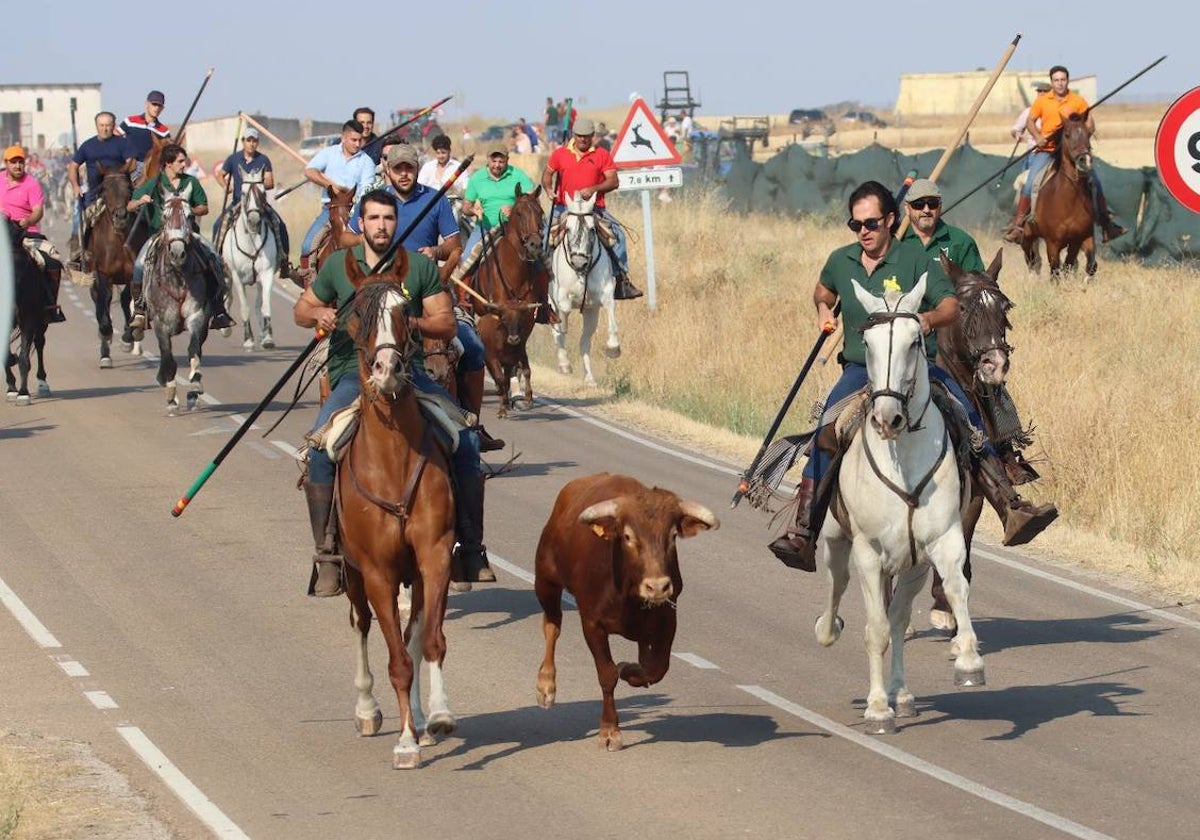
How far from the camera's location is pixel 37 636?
13.6 metres

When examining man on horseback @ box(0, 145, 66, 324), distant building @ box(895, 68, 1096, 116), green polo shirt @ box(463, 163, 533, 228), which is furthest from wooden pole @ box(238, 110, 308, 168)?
distant building @ box(895, 68, 1096, 116)

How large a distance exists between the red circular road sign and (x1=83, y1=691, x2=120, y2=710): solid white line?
7438 millimetres

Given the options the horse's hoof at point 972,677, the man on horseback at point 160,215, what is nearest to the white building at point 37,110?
the man on horseback at point 160,215

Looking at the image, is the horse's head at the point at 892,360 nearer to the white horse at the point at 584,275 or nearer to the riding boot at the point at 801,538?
the riding boot at the point at 801,538

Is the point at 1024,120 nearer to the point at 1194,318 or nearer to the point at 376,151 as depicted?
the point at 1194,318

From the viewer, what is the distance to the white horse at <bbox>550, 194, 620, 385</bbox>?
84.0 feet

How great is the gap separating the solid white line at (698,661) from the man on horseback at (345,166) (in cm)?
857

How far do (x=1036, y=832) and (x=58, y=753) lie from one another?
4816 millimetres

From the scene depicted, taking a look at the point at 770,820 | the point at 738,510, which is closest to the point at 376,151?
the point at 738,510

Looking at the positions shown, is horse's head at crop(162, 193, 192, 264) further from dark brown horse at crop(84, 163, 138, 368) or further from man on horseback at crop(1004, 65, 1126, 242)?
man on horseback at crop(1004, 65, 1126, 242)

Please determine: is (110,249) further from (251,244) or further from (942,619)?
(942,619)

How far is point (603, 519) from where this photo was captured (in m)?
10.2

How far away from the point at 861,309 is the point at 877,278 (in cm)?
27

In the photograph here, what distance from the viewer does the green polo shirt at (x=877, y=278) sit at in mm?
11523
